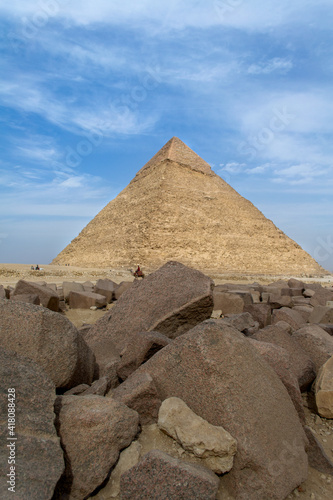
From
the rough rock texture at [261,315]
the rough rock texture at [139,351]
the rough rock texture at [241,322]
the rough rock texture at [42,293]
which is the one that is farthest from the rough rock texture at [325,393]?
the rough rock texture at [42,293]

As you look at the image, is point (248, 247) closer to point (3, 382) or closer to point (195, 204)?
point (195, 204)

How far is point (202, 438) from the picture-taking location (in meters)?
1.56

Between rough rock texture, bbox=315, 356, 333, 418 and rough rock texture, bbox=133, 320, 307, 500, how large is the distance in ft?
2.14

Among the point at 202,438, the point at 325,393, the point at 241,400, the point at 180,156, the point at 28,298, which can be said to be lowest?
the point at 325,393

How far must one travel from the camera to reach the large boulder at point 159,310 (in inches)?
118

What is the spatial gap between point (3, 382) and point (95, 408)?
0.44 meters

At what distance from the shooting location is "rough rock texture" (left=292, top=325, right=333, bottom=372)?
2982 millimetres

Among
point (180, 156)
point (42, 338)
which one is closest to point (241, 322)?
point (42, 338)

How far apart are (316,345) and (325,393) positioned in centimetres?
71

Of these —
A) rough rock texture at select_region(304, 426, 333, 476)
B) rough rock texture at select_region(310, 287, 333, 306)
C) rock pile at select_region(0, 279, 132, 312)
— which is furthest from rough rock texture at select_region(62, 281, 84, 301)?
rough rock texture at select_region(304, 426, 333, 476)

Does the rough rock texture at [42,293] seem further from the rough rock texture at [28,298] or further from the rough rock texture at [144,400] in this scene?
the rough rock texture at [144,400]

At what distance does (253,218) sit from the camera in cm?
5200

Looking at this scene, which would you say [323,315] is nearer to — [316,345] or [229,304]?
[229,304]

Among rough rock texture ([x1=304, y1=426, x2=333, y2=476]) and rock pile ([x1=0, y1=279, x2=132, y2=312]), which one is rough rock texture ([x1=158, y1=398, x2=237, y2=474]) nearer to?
rough rock texture ([x1=304, y1=426, x2=333, y2=476])
